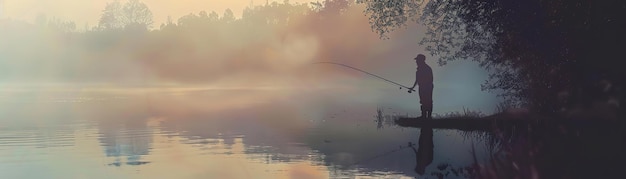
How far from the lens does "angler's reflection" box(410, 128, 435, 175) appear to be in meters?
20.5

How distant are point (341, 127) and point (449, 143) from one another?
457 inches

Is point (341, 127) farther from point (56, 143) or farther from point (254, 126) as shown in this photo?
point (56, 143)

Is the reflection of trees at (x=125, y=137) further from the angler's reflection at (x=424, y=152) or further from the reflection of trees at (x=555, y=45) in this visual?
the reflection of trees at (x=555, y=45)

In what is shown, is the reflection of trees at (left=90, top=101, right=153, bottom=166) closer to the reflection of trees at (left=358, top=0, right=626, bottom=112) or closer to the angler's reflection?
the angler's reflection

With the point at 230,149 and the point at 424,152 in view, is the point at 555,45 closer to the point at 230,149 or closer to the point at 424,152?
the point at 424,152

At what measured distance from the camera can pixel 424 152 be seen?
77.4 feet

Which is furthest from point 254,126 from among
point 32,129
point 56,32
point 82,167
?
point 56,32

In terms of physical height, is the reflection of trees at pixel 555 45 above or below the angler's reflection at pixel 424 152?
above

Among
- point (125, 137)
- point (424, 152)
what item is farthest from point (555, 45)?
point (125, 137)

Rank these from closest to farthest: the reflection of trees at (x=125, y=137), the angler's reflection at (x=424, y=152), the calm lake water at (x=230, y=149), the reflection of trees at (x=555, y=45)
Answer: the reflection of trees at (x=555, y=45), the calm lake water at (x=230, y=149), the angler's reflection at (x=424, y=152), the reflection of trees at (x=125, y=137)

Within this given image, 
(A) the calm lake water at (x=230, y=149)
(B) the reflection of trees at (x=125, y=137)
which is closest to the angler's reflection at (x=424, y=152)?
(A) the calm lake water at (x=230, y=149)

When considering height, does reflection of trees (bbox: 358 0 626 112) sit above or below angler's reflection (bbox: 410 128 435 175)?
above

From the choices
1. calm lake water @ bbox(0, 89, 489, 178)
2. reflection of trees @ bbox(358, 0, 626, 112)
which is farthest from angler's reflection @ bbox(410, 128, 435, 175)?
reflection of trees @ bbox(358, 0, 626, 112)

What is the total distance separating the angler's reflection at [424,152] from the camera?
20.5m
